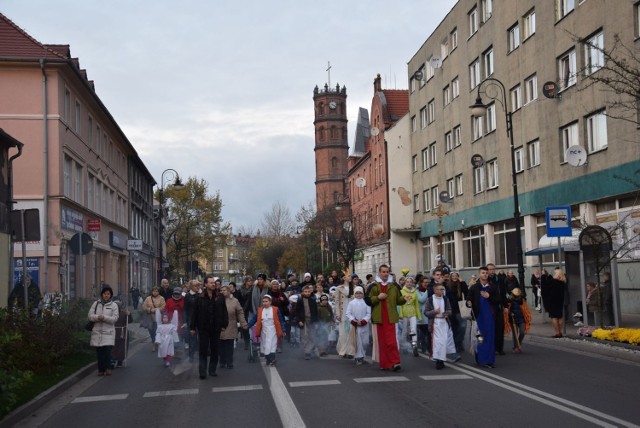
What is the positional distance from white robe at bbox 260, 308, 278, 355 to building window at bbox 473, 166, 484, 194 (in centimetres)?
2715

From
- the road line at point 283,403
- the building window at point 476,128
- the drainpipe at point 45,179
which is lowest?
the road line at point 283,403

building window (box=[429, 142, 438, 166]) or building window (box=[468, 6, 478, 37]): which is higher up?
building window (box=[468, 6, 478, 37])

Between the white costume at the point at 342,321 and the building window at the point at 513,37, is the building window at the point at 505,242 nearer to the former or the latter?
the building window at the point at 513,37

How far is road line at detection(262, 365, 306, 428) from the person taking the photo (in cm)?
880

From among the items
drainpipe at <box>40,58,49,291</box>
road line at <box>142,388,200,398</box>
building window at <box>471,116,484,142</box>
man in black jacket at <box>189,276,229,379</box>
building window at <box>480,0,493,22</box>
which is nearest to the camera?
road line at <box>142,388,200,398</box>

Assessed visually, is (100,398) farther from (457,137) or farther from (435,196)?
(435,196)

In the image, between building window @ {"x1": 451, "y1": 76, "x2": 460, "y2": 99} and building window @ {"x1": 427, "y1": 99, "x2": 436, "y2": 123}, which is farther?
building window @ {"x1": 427, "y1": 99, "x2": 436, "y2": 123}

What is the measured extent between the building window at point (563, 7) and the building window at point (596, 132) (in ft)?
A: 14.9

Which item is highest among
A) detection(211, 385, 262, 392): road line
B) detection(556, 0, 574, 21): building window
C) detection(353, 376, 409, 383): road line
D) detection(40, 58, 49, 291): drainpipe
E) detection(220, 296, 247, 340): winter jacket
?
detection(556, 0, 574, 21): building window

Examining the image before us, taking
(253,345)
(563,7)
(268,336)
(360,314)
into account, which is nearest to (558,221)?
(360,314)

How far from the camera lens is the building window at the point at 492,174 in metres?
39.0

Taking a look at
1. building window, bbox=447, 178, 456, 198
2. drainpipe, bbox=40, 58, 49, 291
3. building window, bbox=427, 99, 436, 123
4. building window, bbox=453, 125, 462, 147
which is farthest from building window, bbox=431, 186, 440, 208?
drainpipe, bbox=40, 58, 49, 291

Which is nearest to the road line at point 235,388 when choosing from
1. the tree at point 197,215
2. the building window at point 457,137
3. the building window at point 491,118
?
the building window at point 491,118

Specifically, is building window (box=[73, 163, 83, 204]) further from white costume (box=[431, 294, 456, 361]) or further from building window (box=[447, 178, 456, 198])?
white costume (box=[431, 294, 456, 361])
